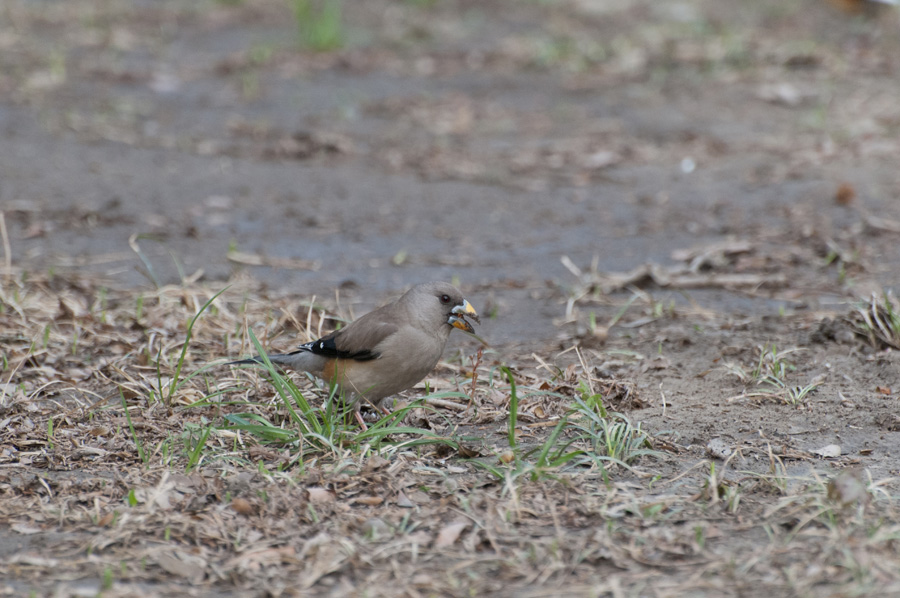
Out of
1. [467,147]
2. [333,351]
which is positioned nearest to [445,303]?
[333,351]

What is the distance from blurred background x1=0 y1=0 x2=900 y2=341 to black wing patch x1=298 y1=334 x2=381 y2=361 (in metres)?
1.52

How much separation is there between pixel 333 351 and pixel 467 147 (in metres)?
5.38

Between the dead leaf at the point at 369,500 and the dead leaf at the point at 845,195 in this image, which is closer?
the dead leaf at the point at 369,500

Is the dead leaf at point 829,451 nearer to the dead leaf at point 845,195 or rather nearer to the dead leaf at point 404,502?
the dead leaf at point 404,502

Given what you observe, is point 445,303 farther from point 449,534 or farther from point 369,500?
point 449,534

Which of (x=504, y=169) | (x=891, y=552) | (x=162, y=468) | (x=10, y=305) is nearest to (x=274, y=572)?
(x=162, y=468)

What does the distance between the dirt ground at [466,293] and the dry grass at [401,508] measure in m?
0.01

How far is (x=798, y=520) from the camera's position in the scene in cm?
329

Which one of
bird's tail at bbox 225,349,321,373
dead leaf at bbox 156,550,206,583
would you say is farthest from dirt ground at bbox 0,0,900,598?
bird's tail at bbox 225,349,321,373

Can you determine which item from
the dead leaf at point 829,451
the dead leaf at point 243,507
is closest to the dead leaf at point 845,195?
Answer: the dead leaf at point 829,451

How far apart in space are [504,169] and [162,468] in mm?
5615

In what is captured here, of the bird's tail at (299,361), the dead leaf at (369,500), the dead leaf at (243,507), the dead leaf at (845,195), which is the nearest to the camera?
the dead leaf at (243,507)

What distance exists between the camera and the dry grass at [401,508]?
305 centimetres

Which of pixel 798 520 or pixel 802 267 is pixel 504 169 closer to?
pixel 802 267
